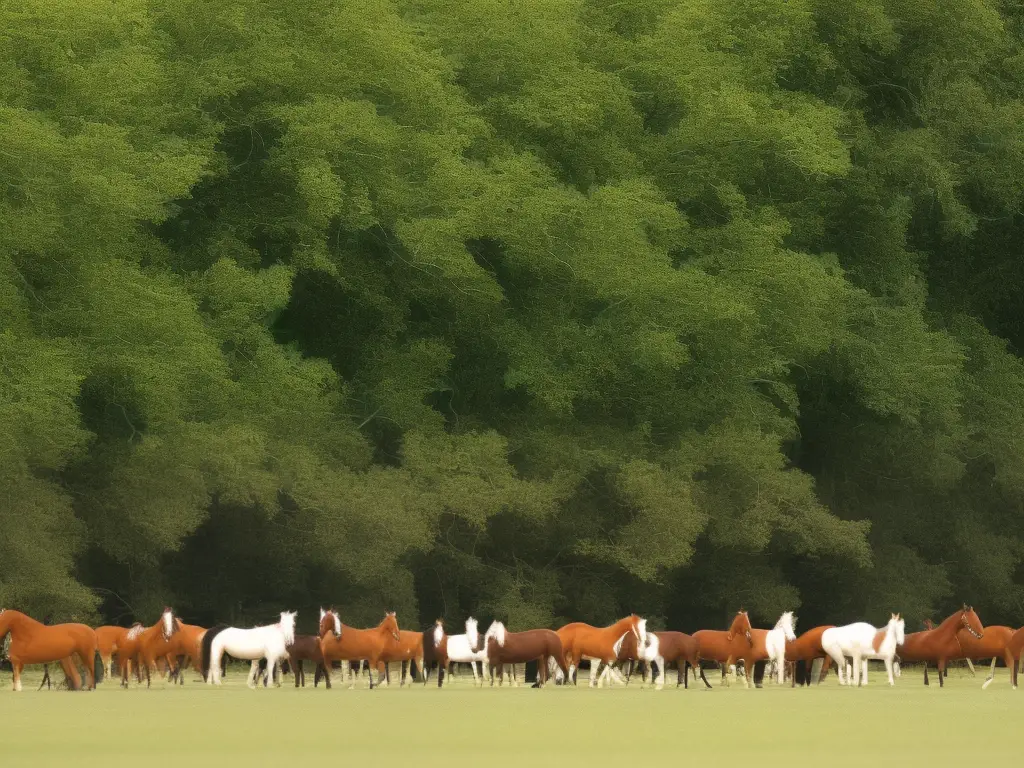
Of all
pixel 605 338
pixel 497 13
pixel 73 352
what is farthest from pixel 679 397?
pixel 73 352

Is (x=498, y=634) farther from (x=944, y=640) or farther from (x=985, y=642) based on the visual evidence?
(x=985, y=642)

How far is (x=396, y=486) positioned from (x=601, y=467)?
16.2 feet

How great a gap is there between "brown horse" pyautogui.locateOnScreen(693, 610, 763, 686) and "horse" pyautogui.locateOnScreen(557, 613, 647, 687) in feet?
4.27

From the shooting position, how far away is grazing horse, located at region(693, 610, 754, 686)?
110 feet

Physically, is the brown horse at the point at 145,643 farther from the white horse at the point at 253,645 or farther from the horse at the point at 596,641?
the horse at the point at 596,641

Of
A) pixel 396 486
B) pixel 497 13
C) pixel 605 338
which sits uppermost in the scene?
pixel 497 13

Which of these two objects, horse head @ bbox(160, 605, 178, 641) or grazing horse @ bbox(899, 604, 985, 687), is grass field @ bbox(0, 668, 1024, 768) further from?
grazing horse @ bbox(899, 604, 985, 687)

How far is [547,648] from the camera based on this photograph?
3272 centimetres

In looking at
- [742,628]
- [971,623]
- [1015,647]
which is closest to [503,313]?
[742,628]

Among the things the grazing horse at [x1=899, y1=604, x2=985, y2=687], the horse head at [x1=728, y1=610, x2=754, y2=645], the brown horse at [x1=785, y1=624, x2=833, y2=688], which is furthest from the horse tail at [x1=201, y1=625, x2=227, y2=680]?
the grazing horse at [x1=899, y1=604, x2=985, y2=687]

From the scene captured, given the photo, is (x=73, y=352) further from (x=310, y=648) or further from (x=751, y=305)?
(x=751, y=305)

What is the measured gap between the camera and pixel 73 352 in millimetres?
42250

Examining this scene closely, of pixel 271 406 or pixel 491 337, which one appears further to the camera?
pixel 491 337

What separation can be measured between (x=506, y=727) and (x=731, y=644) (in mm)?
12529
